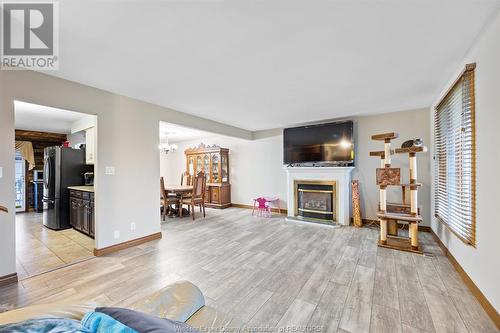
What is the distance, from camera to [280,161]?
5820 millimetres

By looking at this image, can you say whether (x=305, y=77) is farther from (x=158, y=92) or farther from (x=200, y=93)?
(x=158, y=92)

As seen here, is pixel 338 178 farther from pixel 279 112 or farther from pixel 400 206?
pixel 279 112

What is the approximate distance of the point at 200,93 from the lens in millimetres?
3096

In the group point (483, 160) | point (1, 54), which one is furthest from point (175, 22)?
point (483, 160)

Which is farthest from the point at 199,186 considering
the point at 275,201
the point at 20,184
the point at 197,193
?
the point at 20,184

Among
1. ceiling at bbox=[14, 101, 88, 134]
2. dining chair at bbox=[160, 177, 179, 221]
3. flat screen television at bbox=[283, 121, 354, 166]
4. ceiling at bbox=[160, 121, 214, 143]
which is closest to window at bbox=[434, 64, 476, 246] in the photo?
flat screen television at bbox=[283, 121, 354, 166]

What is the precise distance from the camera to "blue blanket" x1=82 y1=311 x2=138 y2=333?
0.56m

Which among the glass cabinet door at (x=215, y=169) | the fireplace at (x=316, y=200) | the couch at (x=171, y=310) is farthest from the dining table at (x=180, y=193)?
the couch at (x=171, y=310)

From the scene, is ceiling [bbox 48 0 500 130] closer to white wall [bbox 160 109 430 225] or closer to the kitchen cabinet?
white wall [bbox 160 109 430 225]

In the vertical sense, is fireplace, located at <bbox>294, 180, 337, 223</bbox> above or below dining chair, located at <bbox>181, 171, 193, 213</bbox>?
below

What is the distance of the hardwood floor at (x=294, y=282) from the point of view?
1716 millimetres

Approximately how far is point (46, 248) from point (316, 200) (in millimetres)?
5117

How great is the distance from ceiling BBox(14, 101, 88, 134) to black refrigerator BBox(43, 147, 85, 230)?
0.71m

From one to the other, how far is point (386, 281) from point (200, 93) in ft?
11.0
